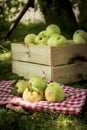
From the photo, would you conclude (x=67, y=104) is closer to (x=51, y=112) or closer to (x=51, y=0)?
(x=51, y=112)

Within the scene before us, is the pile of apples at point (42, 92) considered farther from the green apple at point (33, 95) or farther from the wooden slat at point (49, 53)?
the wooden slat at point (49, 53)

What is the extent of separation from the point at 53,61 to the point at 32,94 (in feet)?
2.33

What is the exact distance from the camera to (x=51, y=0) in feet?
18.7

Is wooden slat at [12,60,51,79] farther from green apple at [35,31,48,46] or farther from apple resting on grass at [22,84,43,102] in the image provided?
apple resting on grass at [22,84,43,102]

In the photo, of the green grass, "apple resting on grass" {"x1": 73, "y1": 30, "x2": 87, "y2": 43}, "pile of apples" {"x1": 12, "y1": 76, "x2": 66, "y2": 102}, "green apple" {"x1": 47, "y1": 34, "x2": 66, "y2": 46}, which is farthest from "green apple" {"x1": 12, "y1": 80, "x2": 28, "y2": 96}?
"apple resting on grass" {"x1": 73, "y1": 30, "x2": 87, "y2": 43}

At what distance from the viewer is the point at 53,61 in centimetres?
360

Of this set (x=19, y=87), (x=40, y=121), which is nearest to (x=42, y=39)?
(x=19, y=87)

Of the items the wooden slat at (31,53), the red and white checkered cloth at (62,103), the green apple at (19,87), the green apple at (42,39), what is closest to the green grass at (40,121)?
the red and white checkered cloth at (62,103)

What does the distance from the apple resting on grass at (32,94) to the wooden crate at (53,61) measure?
26.3 inches

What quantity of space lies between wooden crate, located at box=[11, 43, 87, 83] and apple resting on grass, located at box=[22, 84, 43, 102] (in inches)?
26.3

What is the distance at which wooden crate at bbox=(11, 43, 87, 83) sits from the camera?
3619mm

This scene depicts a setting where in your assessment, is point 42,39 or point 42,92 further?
point 42,39

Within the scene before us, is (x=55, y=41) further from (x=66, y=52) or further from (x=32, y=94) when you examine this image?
(x=32, y=94)

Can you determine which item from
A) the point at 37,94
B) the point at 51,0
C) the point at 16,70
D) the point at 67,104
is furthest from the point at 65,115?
the point at 51,0
